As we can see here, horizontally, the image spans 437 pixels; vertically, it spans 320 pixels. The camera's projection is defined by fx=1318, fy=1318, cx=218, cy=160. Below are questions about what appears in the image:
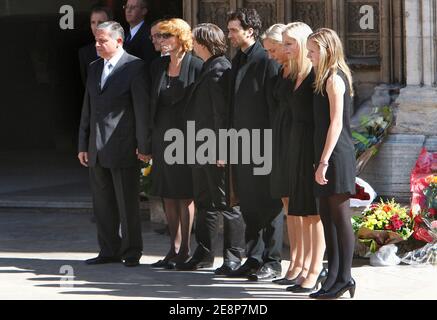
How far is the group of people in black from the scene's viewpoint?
29.1 feet

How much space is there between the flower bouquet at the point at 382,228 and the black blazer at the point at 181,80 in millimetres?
1732

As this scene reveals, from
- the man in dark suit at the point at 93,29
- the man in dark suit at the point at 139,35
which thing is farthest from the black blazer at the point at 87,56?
the man in dark suit at the point at 139,35

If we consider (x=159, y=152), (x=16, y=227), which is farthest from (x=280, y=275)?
(x=16, y=227)

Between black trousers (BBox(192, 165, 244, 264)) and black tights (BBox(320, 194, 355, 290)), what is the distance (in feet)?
4.33

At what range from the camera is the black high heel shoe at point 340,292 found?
882 cm

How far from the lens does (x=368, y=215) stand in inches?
416

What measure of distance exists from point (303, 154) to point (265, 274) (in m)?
1.07

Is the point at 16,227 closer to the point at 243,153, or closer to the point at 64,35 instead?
the point at 243,153

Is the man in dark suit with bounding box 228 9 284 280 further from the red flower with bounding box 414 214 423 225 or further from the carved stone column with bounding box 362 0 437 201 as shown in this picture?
the carved stone column with bounding box 362 0 437 201

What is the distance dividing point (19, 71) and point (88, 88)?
8400 millimetres

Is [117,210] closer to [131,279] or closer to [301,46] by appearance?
[131,279]

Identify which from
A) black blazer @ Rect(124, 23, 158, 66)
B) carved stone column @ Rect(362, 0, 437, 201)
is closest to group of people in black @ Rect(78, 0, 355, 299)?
black blazer @ Rect(124, 23, 158, 66)

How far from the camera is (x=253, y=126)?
9.75 m

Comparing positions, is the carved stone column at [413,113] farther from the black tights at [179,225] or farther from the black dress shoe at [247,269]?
the black dress shoe at [247,269]
